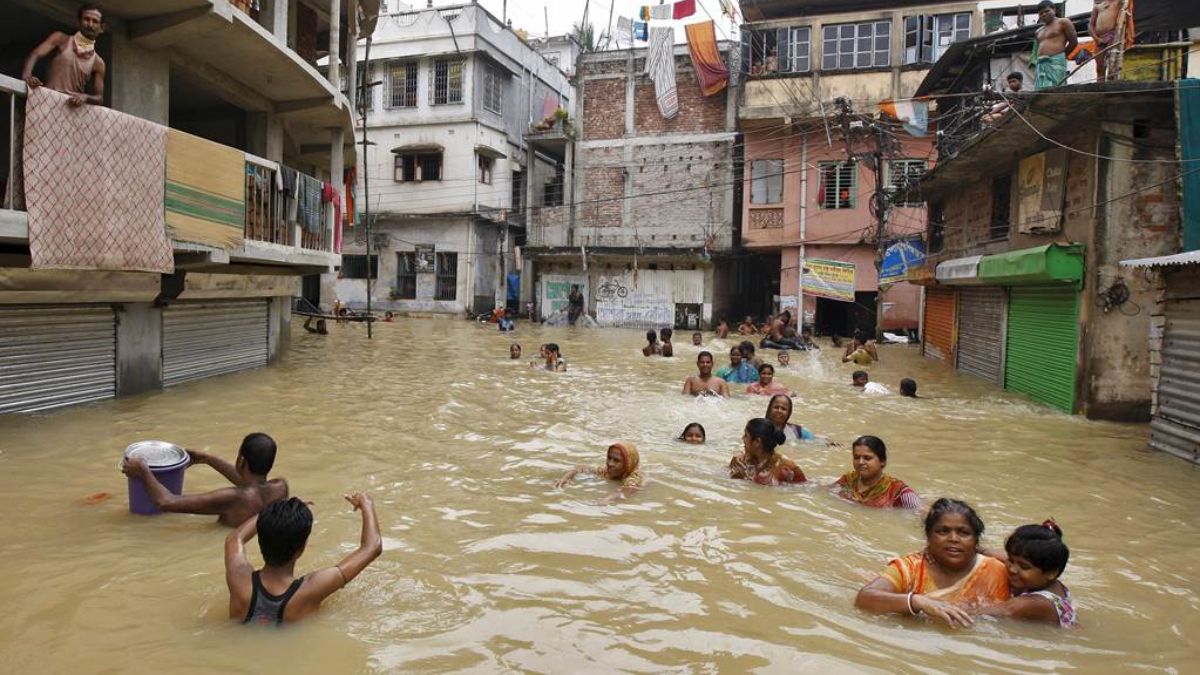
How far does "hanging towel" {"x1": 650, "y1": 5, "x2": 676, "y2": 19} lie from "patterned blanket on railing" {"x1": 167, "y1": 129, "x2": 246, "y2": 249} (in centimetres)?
2064

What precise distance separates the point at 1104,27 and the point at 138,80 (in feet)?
45.2

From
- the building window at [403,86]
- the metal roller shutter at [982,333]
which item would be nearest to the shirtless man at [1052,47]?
the metal roller shutter at [982,333]

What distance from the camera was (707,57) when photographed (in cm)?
2827

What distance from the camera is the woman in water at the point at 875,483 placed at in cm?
631

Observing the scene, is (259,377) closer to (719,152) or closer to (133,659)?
(133,659)

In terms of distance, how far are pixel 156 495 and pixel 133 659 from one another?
1.84 m

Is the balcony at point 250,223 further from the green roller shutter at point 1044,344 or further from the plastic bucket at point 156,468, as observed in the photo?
the green roller shutter at point 1044,344

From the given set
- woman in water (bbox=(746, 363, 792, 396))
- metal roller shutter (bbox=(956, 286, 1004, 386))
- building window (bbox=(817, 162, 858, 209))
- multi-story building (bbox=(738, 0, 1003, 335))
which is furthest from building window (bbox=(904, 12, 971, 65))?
woman in water (bbox=(746, 363, 792, 396))

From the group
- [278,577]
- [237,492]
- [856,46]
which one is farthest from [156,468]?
[856,46]

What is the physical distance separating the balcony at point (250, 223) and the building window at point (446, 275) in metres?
18.7

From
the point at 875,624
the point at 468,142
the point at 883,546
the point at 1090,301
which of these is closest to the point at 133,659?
the point at 875,624

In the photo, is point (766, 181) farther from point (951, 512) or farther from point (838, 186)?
point (951, 512)

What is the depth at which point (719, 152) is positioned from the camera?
28.8 meters

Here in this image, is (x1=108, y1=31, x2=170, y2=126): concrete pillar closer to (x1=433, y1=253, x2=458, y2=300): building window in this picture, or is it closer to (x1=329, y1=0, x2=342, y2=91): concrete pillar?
(x1=329, y1=0, x2=342, y2=91): concrete pillar
